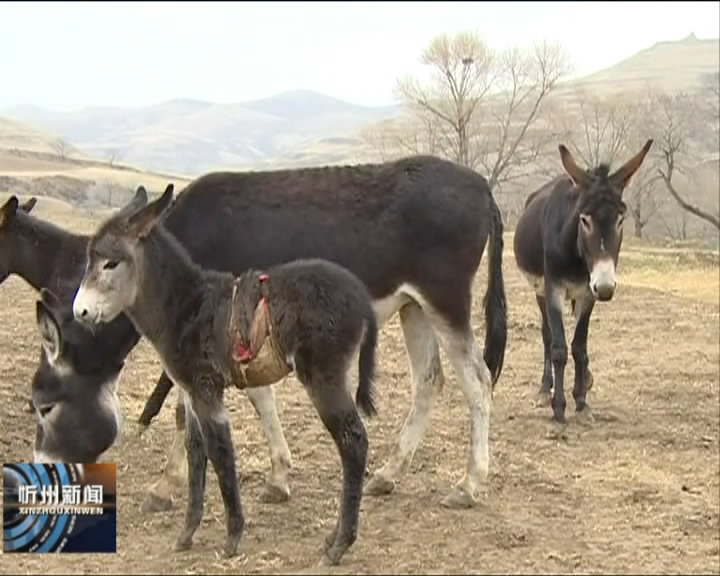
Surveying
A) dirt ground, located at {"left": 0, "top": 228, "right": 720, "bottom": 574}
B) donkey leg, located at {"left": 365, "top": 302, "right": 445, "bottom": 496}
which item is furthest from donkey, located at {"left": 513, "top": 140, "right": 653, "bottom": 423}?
donkey leg, located at {"left": 365, "top": 302, "right": 445, "bottom": 496}

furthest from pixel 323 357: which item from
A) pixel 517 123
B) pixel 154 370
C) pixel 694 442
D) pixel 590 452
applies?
pixel 517 123

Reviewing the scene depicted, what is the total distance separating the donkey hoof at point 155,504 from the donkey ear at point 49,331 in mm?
1111

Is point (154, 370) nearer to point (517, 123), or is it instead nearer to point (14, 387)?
point (14, 387)

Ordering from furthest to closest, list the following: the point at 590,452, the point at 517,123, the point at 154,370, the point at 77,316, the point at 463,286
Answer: the point at 517,123 < the point at 154,370 < the point at 590,452 < the point at 463,286 < the point at 77,316

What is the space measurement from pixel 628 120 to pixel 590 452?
41922 millimetres

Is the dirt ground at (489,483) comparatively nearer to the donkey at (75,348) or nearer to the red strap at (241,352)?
the donkey at (75,348)

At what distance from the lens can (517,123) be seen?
52.8 meters

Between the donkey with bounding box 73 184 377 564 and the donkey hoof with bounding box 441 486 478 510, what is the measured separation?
129cm

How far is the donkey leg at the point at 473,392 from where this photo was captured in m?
6.16

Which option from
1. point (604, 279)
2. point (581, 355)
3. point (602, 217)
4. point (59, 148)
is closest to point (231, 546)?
point (604, 279)

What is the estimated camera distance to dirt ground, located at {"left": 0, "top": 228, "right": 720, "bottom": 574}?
16.2 feet

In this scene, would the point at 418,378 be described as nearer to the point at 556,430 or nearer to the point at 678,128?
the point at 556,430

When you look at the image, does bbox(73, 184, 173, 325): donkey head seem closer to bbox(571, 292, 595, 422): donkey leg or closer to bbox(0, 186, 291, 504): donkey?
bbox(0, 186, 291, 504): donkey

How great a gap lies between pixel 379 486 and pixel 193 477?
1570 mm
